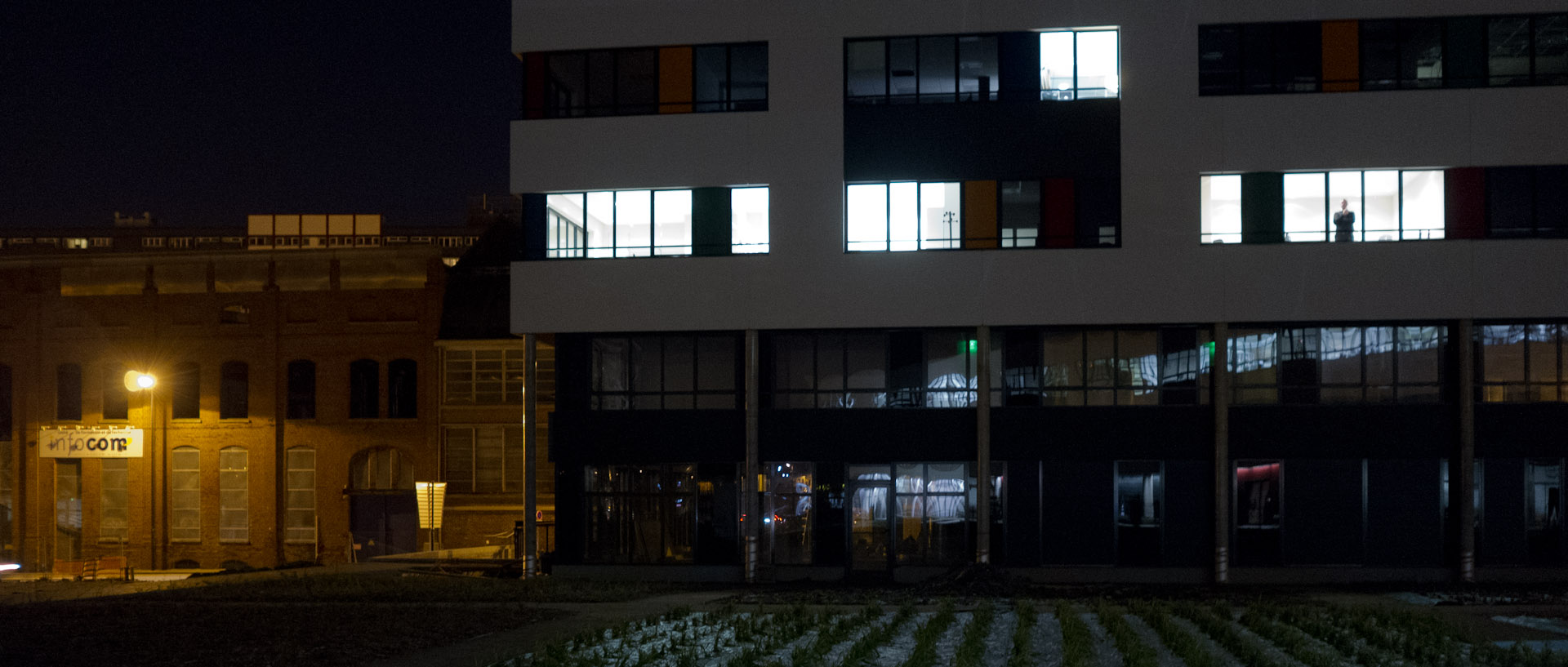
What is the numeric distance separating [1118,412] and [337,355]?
25865 mm

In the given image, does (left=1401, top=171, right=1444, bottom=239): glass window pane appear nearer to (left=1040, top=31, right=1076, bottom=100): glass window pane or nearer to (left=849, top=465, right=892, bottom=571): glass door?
(left=1040, top=31, right=1076, bottom=100): glass window pane

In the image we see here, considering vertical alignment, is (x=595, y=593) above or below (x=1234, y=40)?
below

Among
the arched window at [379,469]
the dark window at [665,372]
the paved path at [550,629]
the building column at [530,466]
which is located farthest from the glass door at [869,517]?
the arched window at [379,469]

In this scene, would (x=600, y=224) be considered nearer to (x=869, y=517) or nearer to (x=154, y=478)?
(x=869, y=517)

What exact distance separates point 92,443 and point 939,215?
93.1 feet

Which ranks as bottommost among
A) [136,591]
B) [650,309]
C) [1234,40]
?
[136,591]

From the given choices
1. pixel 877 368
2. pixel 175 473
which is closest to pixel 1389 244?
pixel 877 368

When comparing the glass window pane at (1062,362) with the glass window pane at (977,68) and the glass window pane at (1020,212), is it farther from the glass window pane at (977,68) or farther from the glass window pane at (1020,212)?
the glass window pane at (977,68)

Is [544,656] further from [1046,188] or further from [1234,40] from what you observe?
[1234,40]

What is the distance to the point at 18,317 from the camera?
4388cm

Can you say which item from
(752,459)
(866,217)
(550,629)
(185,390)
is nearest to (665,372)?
(752,459)

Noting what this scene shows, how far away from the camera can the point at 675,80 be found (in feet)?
94.2

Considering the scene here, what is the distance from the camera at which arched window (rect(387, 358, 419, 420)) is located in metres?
41.9

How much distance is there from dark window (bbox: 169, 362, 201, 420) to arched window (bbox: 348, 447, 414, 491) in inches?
229
